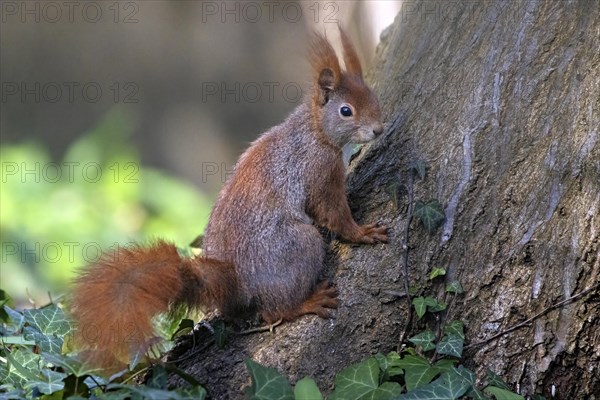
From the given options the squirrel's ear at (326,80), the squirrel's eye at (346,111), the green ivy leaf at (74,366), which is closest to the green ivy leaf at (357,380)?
the green ivy leaf at (74,366)

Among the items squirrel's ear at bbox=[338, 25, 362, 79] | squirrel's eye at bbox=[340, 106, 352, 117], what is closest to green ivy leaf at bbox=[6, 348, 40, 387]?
squirrel's eye at bbox=[340, 106, 352, 117]

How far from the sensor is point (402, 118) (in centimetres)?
271

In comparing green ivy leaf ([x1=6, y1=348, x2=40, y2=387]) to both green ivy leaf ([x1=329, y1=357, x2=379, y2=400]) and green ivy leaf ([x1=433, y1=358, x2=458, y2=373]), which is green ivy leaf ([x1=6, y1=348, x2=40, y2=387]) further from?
green ivy leaf ([x1=433, y1=358, x2=458, y2=373])

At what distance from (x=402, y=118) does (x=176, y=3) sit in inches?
215

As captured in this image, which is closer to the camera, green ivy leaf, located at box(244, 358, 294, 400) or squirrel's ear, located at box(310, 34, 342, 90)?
green ivy leaf, located at box(244, 358, 294, 400)

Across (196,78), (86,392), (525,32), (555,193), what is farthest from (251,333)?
(196,78)

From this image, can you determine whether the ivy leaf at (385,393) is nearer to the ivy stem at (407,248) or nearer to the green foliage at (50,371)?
the ivy stem at (407,248)

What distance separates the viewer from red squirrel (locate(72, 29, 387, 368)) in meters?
2.02

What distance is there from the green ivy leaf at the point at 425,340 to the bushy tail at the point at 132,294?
0.57 metres

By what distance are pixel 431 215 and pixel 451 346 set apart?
15.7 inches

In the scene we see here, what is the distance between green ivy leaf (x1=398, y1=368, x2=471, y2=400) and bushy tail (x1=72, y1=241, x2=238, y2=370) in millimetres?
667

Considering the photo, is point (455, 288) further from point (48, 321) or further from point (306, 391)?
point (48, 321)

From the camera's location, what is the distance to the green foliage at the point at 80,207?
4.62 meters

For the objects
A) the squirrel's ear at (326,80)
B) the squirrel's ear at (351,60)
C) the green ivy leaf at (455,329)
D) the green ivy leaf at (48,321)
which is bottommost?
the green ivy leaf at (48,321)
